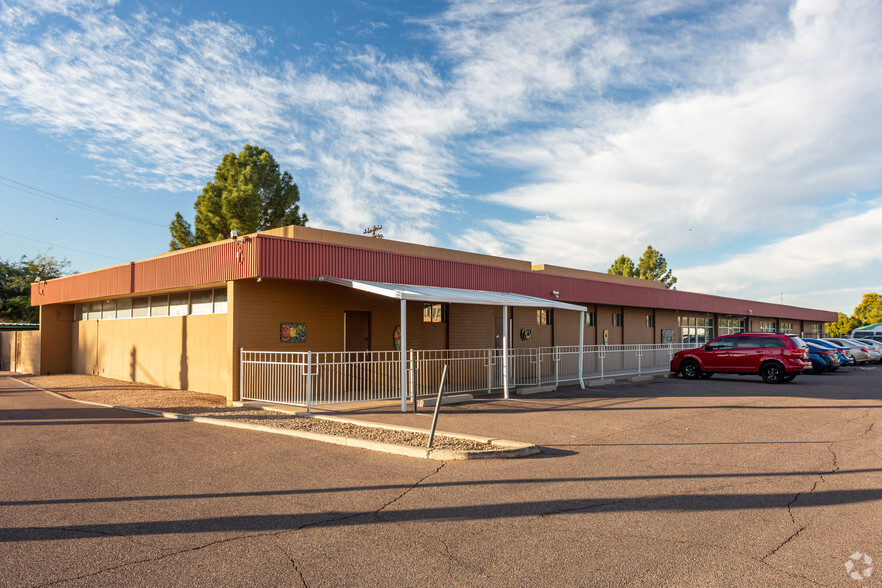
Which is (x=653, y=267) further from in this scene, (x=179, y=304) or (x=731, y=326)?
(x=179, y=304)

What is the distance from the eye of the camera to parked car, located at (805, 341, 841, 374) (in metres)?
24.0

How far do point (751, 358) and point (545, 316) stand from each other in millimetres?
7202

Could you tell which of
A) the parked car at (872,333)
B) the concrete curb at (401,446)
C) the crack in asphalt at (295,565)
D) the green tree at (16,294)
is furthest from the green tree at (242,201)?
the parked car at (872,333)

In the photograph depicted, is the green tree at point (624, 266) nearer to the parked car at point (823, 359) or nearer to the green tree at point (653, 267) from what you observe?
the green tree at point (653, 267)

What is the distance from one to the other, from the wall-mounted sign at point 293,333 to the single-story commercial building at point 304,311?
3 cm

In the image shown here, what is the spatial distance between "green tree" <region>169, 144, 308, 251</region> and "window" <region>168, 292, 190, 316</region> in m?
24.9

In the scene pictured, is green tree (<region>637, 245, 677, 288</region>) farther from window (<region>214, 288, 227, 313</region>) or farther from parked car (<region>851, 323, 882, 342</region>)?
window (<region>214, 288, 227, 313</region>)

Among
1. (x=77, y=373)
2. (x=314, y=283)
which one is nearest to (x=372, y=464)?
(x=314, y=283)

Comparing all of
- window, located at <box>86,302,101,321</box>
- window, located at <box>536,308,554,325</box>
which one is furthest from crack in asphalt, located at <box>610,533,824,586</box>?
window, located at <box>86,302,101,321</box>

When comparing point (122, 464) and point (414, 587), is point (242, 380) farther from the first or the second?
point (414, 587)

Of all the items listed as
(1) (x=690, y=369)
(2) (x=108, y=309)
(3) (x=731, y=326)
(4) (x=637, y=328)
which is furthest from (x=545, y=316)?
(3) (x=731, y=326)

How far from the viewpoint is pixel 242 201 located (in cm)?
4228

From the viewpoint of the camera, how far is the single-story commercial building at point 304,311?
13617 mm

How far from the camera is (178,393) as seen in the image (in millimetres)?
16109
